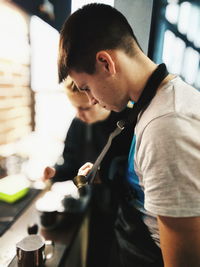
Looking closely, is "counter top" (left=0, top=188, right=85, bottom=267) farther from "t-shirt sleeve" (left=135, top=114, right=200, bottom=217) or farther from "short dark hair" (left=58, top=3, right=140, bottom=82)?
"short dark hair" (left=58, top=3, right=140, bottom=82)

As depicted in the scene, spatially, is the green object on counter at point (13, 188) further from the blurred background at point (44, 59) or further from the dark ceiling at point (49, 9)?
the dark ceiling at point (49, 9)

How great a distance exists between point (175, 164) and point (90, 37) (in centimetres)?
61

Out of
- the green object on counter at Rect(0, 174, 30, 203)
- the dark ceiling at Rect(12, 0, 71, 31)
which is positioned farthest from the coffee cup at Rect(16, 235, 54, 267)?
the dark ceiling at Rect(12, 0, 71, 31)

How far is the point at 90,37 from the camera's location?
92 centimetres

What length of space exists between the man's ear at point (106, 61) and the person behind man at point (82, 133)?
704 mm

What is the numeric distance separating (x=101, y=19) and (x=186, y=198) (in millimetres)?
781

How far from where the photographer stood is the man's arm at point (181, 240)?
0.74m

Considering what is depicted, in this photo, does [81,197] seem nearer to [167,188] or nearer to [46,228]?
[46,228]

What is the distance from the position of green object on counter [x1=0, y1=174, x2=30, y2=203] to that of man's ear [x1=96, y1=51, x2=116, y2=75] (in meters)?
1.41

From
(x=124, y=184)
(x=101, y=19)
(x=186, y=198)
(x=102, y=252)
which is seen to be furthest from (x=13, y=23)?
(x=102, y=252)

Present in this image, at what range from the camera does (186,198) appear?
73 centimetres

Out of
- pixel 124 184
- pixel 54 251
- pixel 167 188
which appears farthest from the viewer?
pixel 54 251

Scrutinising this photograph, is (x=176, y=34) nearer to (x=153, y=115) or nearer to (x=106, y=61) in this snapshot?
(x=106, y=61)

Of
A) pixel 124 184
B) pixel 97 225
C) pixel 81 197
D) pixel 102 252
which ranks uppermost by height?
pixel 124 184
